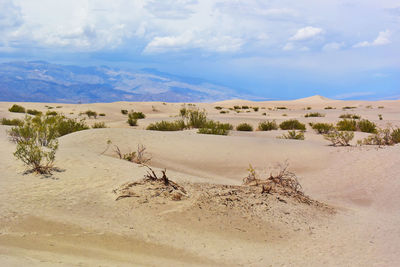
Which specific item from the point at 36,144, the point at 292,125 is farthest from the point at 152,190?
the point at 292,125

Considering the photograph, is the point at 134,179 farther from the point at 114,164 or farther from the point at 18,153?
the point at 18,153

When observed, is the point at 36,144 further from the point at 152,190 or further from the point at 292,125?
the point at 292,125

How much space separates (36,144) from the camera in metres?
11.1

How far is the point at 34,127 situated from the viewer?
11.5 meters

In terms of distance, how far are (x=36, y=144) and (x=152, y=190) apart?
5.44m

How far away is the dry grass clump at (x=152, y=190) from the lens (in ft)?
23.0

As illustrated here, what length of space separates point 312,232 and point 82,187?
4.25 m

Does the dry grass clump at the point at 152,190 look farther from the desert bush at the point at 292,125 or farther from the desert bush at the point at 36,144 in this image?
the desert bush at the point at 292,125

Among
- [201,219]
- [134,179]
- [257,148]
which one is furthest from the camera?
[257,148]

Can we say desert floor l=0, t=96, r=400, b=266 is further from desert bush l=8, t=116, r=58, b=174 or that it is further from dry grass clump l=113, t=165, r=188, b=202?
desert bush l=8, t=116, r=58, b=174

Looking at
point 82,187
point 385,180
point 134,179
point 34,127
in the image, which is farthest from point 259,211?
point 34,127

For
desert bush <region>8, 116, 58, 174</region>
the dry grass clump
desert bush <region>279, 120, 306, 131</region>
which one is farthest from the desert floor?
desert bush <region>279, 120, 306, 131</region>

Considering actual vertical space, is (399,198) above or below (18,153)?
below

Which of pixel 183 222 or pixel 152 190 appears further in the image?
pixel 152 190
